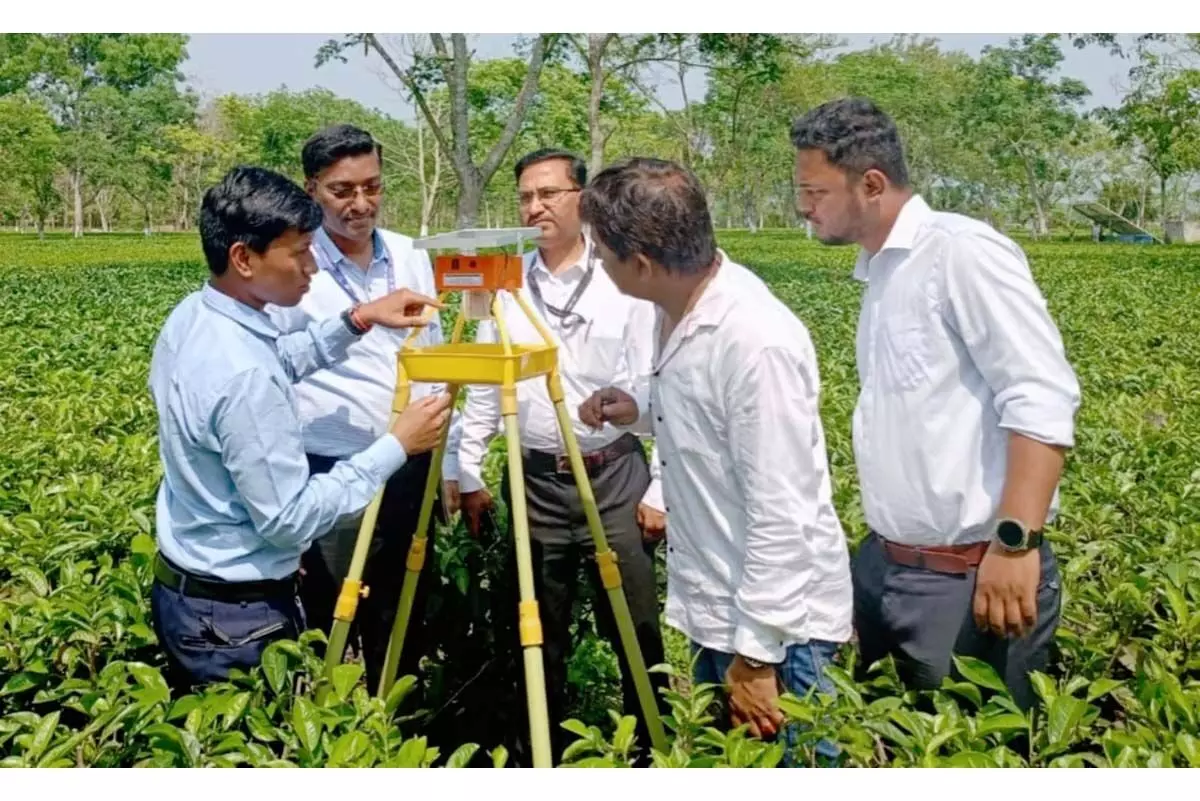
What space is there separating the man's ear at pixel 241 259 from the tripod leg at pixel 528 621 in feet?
1.65

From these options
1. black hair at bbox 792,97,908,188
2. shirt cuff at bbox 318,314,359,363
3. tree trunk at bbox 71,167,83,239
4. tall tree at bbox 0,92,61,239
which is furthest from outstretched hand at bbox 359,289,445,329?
tree trunk at bbox 71,167,83,239

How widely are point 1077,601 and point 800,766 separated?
3.09 feet

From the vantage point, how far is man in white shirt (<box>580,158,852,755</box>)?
187cm

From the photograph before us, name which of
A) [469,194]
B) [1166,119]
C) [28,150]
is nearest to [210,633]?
[469,194]

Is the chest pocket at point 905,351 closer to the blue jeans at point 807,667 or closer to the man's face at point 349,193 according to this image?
the blue jeans at point 807,667

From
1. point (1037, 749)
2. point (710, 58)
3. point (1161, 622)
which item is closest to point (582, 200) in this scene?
point (1037, 749)

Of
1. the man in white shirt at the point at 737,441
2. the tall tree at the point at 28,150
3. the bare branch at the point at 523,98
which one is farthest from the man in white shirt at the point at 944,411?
the tall tree at the point at 28,150

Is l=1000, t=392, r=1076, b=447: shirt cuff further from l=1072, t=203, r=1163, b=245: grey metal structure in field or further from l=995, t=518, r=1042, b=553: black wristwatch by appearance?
l=1072, t=203, r=1163, b=245: grey metal structure in field

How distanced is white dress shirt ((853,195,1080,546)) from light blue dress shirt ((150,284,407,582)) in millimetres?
880

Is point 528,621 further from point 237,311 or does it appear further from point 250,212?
point 250,212

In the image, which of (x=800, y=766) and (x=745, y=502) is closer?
(x=800, y=766)

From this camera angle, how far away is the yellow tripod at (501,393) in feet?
6.63

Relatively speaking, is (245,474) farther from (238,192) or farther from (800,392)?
(800,392)

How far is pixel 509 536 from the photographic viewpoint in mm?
3045
